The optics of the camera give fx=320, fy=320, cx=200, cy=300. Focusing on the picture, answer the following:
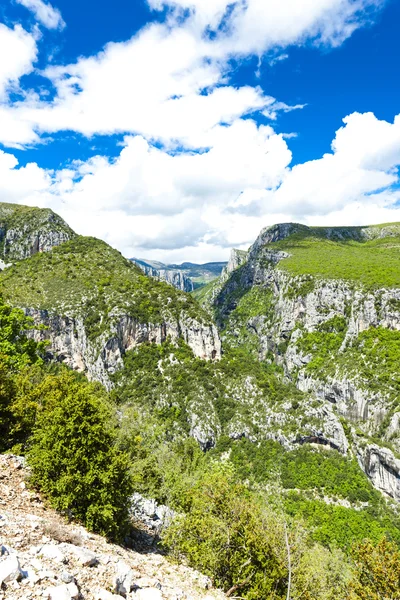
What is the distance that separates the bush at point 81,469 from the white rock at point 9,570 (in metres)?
9.61

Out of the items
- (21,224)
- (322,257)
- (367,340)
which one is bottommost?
(367,340)

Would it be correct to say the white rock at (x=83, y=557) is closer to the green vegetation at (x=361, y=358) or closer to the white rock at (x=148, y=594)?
the white rock at (x=148, y=594)

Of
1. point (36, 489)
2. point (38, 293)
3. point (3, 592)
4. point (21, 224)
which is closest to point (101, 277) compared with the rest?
point (38, 293)

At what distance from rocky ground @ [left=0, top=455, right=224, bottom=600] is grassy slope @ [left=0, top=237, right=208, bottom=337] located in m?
98.6

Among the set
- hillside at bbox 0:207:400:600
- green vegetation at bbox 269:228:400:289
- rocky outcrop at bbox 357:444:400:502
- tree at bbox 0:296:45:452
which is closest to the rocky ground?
hillside at bbox 0:207:400:600

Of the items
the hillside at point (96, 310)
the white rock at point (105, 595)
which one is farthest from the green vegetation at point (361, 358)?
the white rock at point (105, 595)

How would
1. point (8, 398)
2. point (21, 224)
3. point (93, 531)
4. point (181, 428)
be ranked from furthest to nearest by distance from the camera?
point (21, 224)
point (181, 428)
point (8, 398)
point (93, 531)

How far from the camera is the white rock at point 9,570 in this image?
29.0ft

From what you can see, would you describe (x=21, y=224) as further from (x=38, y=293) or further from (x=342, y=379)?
(x=342, y=379)

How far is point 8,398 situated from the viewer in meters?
25.9

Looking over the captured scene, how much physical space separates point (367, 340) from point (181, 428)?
88.9 metres

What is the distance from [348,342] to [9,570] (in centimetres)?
15442

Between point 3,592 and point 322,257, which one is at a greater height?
point 322,257

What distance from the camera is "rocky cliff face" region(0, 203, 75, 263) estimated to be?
142125 millimetres
